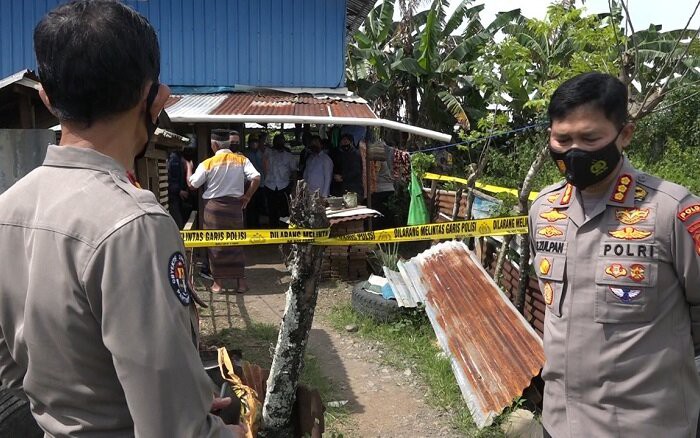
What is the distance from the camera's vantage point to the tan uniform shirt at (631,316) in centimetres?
185

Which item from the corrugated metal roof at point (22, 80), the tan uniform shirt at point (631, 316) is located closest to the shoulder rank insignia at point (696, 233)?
the tan uniform shirt at point (631, 316)

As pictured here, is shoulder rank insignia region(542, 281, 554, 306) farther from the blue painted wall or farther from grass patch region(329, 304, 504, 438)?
the blue painted wall

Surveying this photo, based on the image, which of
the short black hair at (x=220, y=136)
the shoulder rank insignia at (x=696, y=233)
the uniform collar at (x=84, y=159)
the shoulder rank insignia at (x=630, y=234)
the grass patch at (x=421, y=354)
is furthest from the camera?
the short black hair at (x=220, y=136)

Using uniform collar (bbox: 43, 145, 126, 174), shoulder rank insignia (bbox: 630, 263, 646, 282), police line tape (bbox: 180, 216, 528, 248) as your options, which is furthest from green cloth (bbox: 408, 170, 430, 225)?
uniform collar (bbox: 43, 145, 126, 174)

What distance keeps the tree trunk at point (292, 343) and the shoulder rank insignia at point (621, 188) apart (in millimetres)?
1534

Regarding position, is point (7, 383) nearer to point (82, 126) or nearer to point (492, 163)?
point (82, 126)

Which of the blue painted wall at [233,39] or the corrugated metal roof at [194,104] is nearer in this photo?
the corrugated metal roof at [194,104]

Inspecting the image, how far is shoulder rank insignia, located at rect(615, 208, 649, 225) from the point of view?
74.9 inches

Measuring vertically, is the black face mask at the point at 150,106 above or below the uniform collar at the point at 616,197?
above

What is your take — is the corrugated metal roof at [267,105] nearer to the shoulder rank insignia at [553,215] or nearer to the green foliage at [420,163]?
the green foliage at [420,163]

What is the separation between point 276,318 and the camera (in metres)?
6.32

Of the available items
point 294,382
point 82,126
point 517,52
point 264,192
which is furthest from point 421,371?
point 264,192

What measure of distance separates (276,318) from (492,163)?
24.0 ft

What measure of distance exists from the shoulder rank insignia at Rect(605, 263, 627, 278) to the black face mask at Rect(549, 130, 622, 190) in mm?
304
